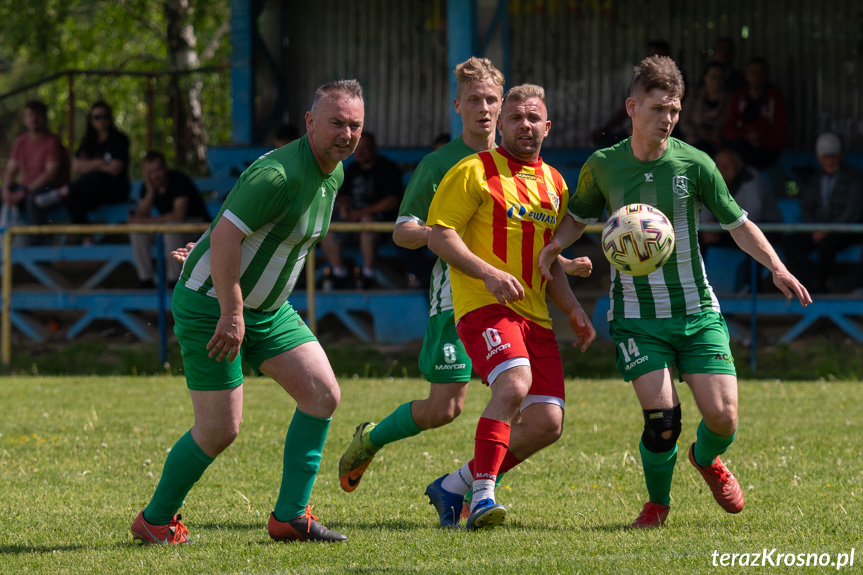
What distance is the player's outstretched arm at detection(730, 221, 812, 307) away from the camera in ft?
17.8

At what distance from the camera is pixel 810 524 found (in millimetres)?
5500

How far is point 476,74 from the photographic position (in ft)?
20.3

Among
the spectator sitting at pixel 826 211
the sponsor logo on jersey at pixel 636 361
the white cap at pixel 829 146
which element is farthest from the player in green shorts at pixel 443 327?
the white cap at pixel 829 146

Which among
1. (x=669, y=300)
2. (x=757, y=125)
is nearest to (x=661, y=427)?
(x=669, y=300)

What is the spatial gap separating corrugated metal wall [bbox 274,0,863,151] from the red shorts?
39.7ft

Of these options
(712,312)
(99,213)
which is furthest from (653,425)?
(99,213)

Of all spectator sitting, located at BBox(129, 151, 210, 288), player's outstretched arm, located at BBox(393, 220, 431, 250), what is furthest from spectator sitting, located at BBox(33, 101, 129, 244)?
player's outstretched arm, located at BBox(393, 220, 431, 250)

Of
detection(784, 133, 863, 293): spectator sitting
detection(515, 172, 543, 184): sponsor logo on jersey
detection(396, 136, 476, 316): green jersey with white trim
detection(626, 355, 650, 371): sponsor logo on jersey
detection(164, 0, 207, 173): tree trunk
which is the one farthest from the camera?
detection(164, 0, 207, 173): tree trunk

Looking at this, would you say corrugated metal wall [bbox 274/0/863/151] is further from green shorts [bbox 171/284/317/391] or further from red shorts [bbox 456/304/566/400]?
green shorts [bbox 171/284/317/391]

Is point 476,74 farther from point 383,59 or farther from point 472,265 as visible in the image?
point 383,59

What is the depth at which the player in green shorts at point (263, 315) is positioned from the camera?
500 centimetres

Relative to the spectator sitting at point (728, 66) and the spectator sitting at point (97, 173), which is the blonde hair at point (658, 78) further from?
the spectator sitting at point (97, 173)

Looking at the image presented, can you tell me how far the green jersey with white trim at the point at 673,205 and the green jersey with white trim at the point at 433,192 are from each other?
0.84 m

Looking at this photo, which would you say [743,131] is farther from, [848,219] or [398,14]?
[398,14]
